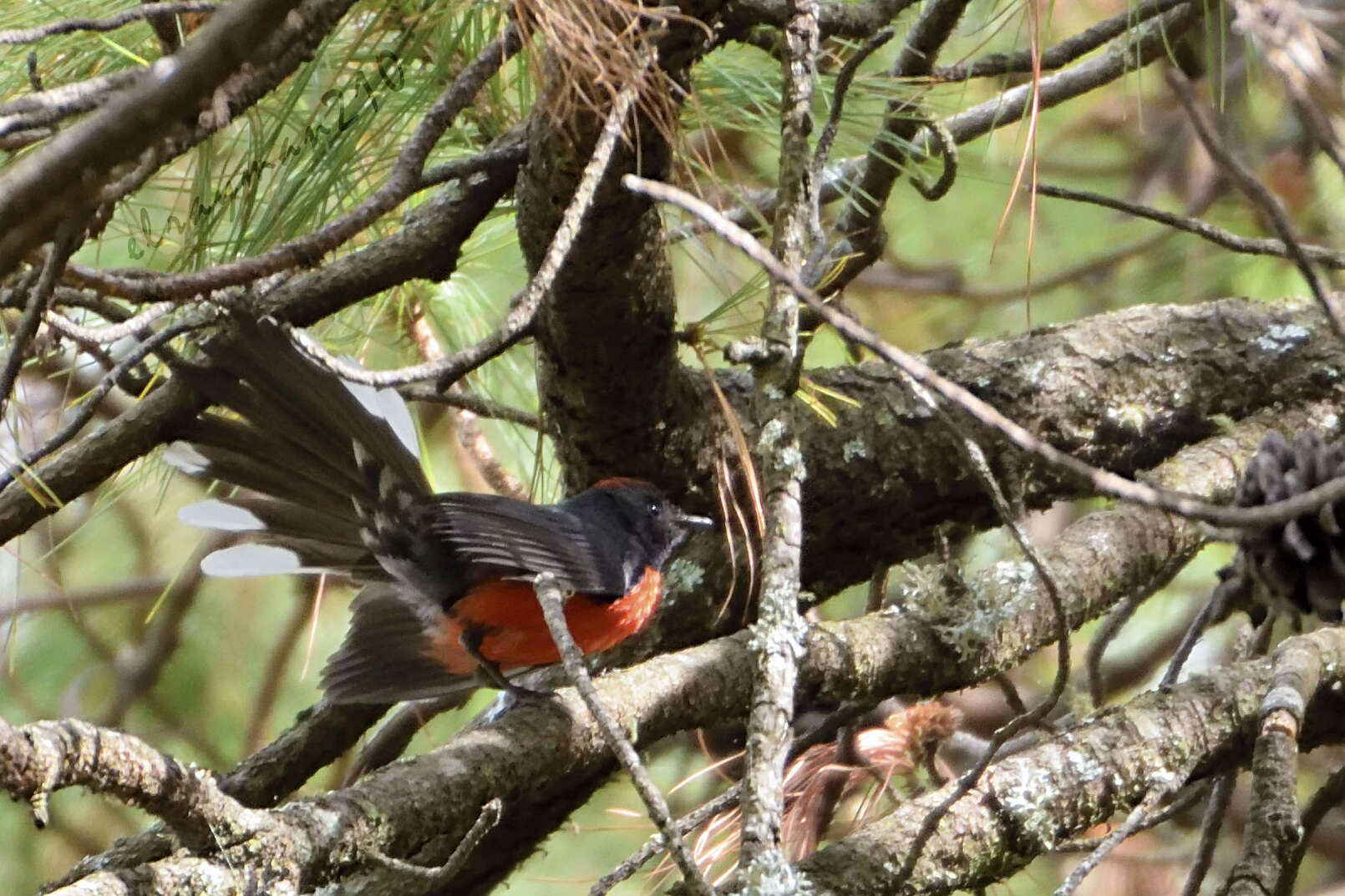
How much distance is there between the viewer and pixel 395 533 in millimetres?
2498

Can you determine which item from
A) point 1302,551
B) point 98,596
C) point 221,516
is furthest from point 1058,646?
point 98,596

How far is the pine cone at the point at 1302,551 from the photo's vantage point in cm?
160

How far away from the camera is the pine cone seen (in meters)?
1.60

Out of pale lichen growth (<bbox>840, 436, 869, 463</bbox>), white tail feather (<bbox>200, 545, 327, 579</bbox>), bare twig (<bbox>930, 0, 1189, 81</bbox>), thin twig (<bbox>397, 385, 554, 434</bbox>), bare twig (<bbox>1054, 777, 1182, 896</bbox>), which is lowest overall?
bare twig (<bbox>1054, 777, 1182, 896</bbox>)

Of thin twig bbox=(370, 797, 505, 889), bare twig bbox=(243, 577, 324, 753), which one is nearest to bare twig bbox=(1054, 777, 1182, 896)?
thin twig bbox=(370, 797, 505, 889)

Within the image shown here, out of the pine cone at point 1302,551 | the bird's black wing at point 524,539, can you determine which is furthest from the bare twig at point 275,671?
the pine cone at point 1302,551

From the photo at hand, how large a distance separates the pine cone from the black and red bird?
1.03m

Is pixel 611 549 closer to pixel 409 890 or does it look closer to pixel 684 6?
pixel 409 890

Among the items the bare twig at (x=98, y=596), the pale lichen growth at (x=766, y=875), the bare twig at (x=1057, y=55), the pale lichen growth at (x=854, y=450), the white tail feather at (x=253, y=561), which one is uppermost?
the bare twig at (x=1057, y=55)

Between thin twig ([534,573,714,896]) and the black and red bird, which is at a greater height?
the black and red bird

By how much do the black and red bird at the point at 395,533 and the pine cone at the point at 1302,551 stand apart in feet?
3.39

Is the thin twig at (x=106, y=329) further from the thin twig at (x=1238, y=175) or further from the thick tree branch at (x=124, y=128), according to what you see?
the thin twig at (x=1238, y=175)

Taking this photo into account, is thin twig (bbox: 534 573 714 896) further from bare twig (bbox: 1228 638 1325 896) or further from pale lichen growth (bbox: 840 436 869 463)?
pale lichen growth (bbox: 840 436 869 463)

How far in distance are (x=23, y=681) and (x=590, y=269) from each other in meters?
2.72
